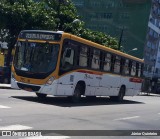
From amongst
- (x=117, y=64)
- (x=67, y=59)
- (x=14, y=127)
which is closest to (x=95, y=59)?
(x=67, y=59)

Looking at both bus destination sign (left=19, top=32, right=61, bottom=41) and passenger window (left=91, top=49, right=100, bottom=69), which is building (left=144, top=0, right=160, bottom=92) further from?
bus destination sign (left=19, top=32, right=61, bottom=41)

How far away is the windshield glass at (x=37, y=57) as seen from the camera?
1720 centimetres

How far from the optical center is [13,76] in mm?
18156

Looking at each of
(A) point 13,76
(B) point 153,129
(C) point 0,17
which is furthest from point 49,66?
(C) point 0,17

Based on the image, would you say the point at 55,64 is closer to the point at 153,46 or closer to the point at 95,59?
the point at 95,59

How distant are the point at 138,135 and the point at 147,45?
70.8 m

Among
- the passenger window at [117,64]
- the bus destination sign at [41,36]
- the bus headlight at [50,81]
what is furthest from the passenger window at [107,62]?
the bus headlight at [50,81]

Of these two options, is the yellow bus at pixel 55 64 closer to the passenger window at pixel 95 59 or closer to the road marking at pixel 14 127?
the passenger window at pixel 95 59

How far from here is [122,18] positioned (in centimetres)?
8219

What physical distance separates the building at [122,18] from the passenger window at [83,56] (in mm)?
58476

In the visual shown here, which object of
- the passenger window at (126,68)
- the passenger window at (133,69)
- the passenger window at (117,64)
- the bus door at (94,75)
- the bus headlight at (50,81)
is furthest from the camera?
the passenger window at (133,69)

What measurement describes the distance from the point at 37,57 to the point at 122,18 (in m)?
66.3

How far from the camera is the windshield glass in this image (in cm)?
1720

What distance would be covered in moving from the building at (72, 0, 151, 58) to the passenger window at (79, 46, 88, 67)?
192 feet
